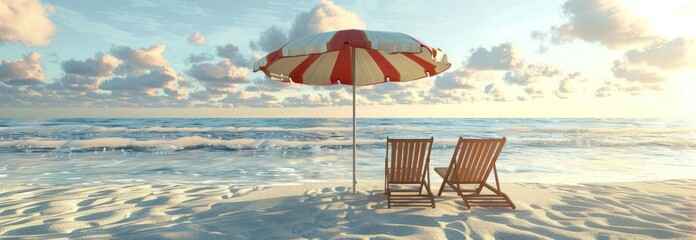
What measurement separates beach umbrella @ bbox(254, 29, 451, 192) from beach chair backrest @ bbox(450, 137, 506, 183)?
118 centimetres

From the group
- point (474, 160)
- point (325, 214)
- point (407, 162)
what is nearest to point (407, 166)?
point (407, 162)

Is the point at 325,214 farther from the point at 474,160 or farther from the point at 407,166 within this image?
the point at 474,160

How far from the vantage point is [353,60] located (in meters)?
4.71

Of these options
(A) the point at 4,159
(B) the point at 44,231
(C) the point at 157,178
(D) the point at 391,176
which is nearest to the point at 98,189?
(C) the point at 157,178

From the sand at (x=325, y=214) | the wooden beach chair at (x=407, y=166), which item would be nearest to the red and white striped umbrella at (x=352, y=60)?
the wooden beach chair at (x=407, y=166)

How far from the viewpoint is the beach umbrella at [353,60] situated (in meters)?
3.75

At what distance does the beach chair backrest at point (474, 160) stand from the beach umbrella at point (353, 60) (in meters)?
1.18

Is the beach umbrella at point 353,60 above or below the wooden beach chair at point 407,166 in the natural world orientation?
above

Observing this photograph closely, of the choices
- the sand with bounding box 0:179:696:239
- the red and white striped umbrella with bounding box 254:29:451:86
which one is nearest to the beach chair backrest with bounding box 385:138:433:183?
the sand with bounding box 0:179:696:239

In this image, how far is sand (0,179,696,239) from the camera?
356cm

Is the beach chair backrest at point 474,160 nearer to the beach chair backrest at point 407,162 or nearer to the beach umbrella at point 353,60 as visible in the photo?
the beach chair backrest at point 407,162

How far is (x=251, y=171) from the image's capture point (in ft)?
29.8

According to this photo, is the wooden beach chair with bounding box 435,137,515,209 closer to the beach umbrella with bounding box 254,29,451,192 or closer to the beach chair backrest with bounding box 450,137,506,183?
the beach chair backrest with bounding box 450,137,506,183

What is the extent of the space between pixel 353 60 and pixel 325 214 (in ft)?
6.78
